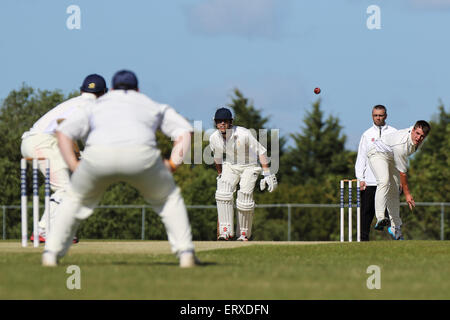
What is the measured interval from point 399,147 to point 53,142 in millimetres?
5826

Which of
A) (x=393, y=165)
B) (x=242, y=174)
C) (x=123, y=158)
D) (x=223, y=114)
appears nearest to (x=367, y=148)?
(x=393, y=165)

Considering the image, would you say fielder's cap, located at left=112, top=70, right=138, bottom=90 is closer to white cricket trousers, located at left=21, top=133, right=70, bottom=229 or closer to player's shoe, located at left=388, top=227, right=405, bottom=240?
white cricket trousers, located at left=21, top=133, right=70, bottom=229

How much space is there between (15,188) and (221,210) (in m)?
31.1

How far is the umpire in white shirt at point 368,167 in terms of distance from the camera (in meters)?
16.6

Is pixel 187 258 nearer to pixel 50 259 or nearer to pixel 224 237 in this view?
pixel 50 259

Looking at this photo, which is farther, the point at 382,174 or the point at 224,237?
the point at 224,237

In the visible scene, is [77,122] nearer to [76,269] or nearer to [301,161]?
[76,269]

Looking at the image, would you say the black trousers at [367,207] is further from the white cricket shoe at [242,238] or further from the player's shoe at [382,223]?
the white cricket shoe at [242,238]

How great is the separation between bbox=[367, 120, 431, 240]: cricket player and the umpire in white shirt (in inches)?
25.9

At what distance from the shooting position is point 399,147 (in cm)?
1530

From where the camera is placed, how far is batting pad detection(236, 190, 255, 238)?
1633cm

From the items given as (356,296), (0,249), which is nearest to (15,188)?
(0,249)

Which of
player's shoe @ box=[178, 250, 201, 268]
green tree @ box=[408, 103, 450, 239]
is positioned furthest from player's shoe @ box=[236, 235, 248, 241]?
green tree @ box=[408, 103, 450, 239]

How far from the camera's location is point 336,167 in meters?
70.8
